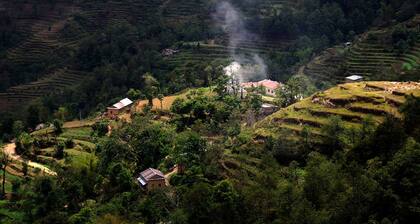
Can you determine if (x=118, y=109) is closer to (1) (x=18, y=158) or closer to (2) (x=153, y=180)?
(1) (x=18, y=158)

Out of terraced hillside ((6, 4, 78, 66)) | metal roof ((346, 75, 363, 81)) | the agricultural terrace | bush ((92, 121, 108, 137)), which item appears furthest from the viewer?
terraced hillside ((6, 4, 78, 66))

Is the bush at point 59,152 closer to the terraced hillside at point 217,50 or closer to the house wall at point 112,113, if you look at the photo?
the house wall at point 112,113

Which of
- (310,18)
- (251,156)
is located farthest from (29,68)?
(251,156)

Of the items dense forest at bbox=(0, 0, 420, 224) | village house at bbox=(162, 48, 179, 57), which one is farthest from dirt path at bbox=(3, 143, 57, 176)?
village house at bbox=(162, 48, 179, 57)

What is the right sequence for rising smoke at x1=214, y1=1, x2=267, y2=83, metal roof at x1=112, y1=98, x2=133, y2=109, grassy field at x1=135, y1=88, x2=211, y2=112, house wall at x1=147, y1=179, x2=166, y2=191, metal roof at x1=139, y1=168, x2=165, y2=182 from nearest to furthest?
house wall at x1=147, y1=179, x2=166, y2=191
metal roof at x1=139, y1=168, x2=165, y2=182
grassy field at x1=135, y1=88, x2=211, y2=112
metal roof at x1=112, y1=98, x2=133, y2=109
rising smoke at x1=214, y1=1, x2=267, y2=83

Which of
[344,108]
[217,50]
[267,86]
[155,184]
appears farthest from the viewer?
[217,50]

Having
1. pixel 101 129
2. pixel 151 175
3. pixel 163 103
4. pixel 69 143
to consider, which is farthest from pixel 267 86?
pixel 151 175

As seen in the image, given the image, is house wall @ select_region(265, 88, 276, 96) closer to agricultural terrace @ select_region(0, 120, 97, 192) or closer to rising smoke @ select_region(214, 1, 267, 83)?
rising smoke @ select_region(214, 1, 267, 83)

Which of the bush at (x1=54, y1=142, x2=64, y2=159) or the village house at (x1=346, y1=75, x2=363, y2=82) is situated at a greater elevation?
the village house at (x1=346, y1=75, x2=363, y2=82)
